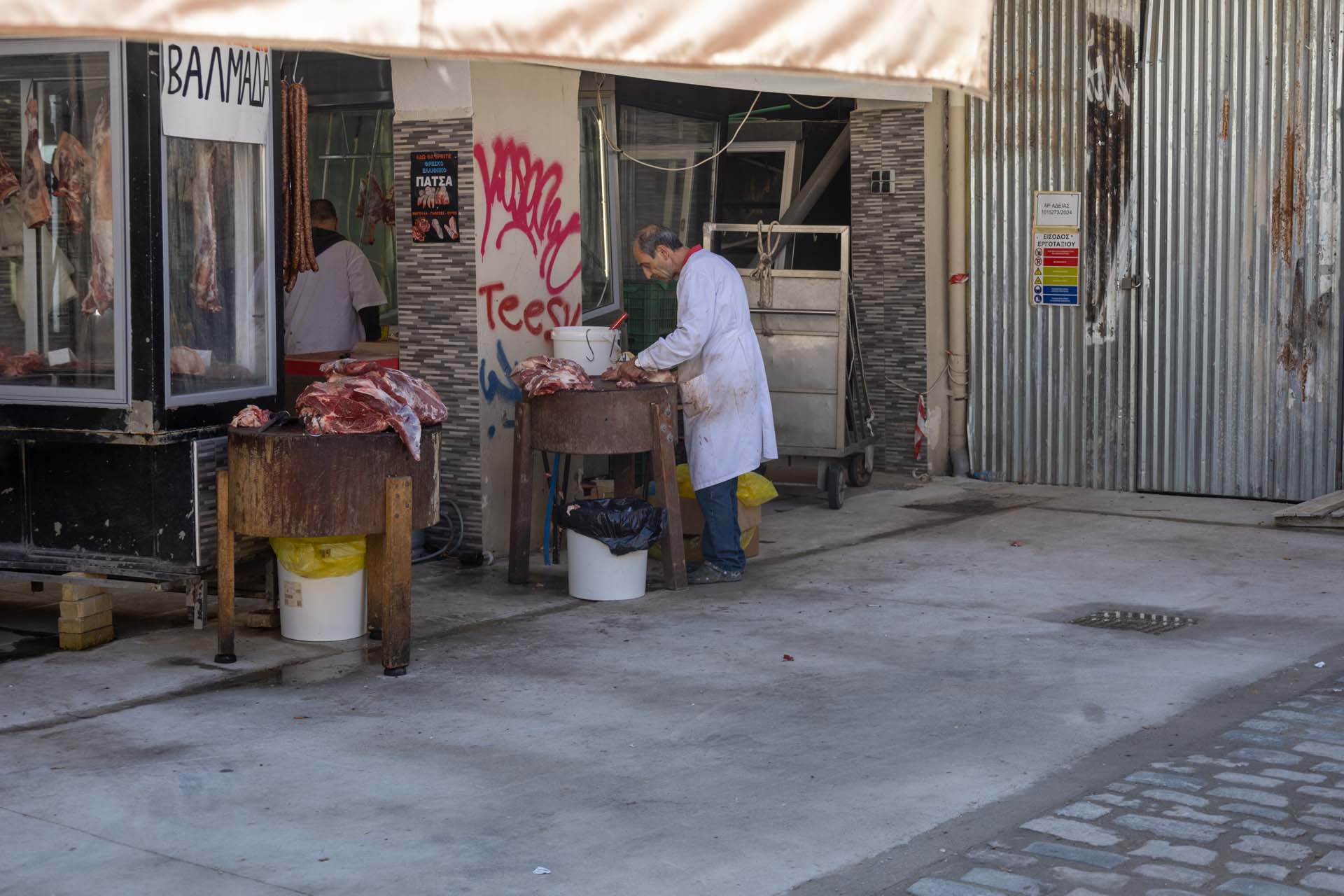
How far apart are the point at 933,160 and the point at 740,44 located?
8769 mm

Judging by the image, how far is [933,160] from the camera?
11570 millimetres

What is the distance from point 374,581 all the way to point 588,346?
2.14 meters

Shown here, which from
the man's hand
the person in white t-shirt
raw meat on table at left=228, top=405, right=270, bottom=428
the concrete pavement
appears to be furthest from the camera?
the person in white t-shirt

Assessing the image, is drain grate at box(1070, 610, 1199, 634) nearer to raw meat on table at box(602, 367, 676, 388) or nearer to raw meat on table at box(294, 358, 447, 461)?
raw meat on table at box(602, 367, 676, 388)

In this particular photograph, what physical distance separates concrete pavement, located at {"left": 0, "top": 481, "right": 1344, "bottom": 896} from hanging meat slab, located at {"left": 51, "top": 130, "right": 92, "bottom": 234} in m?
1.92

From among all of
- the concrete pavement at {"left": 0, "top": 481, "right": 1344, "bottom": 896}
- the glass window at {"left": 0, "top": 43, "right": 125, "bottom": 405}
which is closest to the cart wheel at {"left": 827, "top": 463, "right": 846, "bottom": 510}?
the concrete pavement at {"left": 0, "top": 481, "right": 1344, "bottom": 896}

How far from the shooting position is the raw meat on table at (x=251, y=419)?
6723 mm

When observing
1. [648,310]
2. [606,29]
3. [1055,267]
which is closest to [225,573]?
[606,29]

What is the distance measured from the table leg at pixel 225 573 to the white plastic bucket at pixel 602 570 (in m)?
1.83

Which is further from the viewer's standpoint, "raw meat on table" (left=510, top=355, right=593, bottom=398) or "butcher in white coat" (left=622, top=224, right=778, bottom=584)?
"butcher in white coat" (left=622, top=224, right=778, bottom=584)

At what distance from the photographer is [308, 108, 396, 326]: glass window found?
39.9 feet

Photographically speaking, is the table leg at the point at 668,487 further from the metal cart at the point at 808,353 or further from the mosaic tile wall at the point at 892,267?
the mosaic tile wall at the point at 892,267

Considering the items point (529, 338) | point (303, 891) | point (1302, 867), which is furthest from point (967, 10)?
point (529, 338)

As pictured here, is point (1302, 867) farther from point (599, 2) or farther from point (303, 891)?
point (599, 2)
